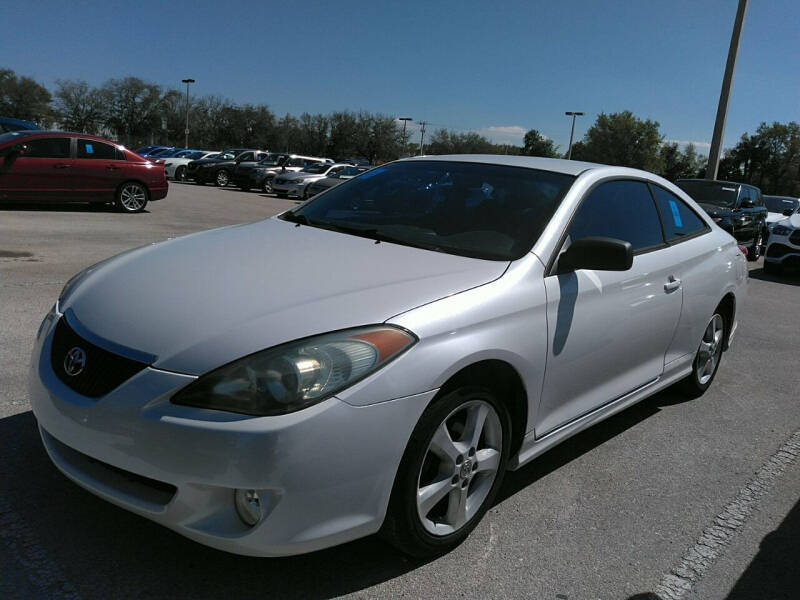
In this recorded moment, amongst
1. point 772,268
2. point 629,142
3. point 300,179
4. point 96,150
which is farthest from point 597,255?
point 629,142

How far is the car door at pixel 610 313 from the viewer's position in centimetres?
295

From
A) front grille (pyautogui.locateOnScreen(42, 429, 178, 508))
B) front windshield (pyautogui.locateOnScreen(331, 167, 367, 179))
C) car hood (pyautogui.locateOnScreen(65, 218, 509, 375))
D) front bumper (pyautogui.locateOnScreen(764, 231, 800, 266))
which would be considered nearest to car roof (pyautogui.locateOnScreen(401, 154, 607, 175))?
car hood (pyautogui.locateOnScreen(65, 218, 509, 375))

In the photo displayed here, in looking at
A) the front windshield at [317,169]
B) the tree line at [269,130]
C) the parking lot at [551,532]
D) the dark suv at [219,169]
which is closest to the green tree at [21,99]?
the tree line at [269,130]

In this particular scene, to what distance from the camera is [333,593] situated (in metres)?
2.32

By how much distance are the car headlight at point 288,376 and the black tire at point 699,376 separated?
123 inches

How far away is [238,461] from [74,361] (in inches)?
30.6

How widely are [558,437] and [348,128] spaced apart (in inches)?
3303

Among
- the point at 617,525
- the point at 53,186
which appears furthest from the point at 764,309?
the point at 53,186

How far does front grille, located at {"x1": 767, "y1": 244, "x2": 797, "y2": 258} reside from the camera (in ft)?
40.0

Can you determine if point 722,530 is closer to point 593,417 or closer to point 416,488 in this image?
point 593,417

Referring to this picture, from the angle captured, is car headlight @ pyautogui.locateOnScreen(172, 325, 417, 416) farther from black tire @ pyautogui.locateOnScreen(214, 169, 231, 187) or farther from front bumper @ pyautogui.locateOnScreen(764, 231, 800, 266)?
black tire @ pyautogui.locateOnScreen(214, 169, 231, 187)

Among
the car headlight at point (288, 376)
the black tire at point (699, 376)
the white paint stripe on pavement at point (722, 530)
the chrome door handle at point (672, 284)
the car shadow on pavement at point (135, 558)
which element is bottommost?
the white paint stripe on pavement at point (722, 530)

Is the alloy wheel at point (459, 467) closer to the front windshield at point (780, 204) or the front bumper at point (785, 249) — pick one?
the front bumper at point (785, 249)

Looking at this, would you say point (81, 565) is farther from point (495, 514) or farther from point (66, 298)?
point (495, 514)
